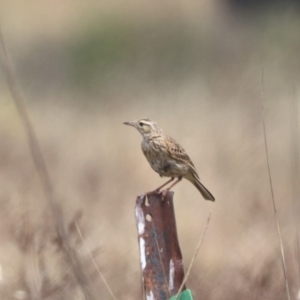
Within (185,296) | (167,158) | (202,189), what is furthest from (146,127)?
(185,296)

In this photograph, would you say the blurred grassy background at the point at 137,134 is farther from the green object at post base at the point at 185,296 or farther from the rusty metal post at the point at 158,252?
the green object at post base at the point at 185,296

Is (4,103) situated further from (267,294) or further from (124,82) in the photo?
(267,294)

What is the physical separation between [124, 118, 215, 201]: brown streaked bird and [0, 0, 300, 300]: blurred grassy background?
1.87 feet

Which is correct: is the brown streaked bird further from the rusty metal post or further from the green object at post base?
the green object at post base

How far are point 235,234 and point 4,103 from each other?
4.47 m

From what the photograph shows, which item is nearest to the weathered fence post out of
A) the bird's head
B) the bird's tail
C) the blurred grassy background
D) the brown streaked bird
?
the blurred grassy background

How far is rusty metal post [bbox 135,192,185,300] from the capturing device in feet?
9.36

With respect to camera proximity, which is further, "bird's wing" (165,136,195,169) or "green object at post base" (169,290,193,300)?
"bird's wing" (165,136,195,169)

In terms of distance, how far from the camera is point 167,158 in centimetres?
539

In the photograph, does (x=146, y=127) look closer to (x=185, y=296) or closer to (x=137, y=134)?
(x=185, y=296)

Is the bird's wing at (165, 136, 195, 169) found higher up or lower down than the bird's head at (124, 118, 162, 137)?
lower down

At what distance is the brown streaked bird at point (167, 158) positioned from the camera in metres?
5.38

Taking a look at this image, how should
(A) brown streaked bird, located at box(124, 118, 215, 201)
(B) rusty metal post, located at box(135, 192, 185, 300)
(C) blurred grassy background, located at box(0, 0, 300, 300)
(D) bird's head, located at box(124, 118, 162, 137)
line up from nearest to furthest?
1. (B) rusty metal post, located at box(135, 192, 185, 300)
2. (C) blurred grassy background, located at box(0, 0, 300, 300)
3. (A) brown streaked bird, located at box(124, 118, 215, 201)
4. (D) bird's head, located at box(124, 118, 162, 137)

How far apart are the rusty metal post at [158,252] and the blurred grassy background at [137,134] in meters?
0.30
